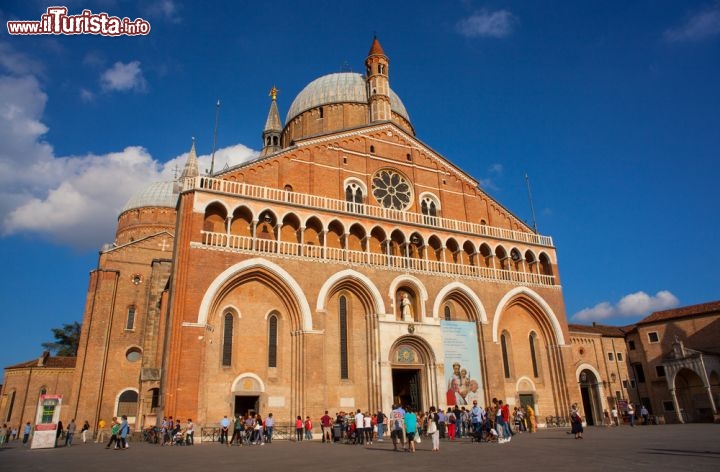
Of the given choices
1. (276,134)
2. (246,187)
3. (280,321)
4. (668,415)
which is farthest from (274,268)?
(668,415)

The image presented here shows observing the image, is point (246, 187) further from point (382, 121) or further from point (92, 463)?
point (92, 463)

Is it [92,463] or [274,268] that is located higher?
[274,268]

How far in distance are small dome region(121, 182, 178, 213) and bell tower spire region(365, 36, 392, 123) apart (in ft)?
72.6

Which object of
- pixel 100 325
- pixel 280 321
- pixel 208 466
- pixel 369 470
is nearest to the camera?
pixel 369 470

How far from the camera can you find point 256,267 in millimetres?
22234

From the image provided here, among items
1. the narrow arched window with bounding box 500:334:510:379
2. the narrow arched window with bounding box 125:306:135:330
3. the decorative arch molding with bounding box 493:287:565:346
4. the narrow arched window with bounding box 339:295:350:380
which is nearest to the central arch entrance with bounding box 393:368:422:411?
the narrow arched window with bounding box 339:295:350:380

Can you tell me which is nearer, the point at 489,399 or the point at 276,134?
the point at 489,399

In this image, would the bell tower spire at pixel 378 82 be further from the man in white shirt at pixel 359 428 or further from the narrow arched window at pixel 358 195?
the man in white shirt at pixel 359 428

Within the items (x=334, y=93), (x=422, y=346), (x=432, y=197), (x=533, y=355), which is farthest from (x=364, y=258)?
(x=334, y=93)

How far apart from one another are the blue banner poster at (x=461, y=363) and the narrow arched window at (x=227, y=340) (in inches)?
422

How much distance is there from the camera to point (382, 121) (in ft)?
98.0

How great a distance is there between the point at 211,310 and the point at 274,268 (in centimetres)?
324

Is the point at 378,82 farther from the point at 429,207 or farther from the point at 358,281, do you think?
the point at 358,281

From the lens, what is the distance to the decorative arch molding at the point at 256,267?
67.6 feet
